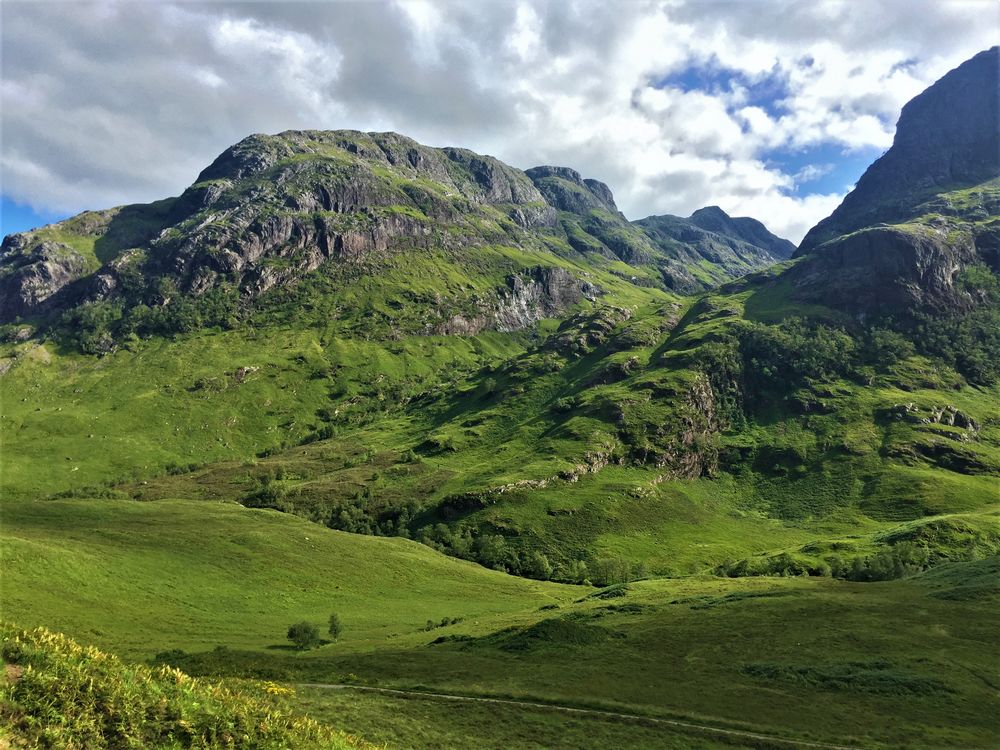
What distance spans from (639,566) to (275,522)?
109 metres

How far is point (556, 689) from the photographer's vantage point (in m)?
51.1

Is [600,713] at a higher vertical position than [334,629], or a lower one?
higher

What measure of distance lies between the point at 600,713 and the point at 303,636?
5150 centimetres

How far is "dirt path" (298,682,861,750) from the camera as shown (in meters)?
43.0

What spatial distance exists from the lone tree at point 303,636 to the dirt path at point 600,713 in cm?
3480

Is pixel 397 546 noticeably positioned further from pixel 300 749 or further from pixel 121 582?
pixel 300 749

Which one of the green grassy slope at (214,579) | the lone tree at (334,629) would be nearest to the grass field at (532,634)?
the green grassy slope at (214,579)

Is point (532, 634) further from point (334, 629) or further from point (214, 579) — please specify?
point (214, 579)

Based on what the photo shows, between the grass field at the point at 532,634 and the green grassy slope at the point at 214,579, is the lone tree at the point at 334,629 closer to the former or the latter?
the grass field at the point at 532,634

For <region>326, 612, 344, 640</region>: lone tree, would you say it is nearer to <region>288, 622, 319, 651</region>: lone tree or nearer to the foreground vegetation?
<region>288, 622, 319, 651</region>: lone tree

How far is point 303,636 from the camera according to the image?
Answer: 3182 inches

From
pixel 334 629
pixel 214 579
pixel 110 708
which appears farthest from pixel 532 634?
pixel 214 579

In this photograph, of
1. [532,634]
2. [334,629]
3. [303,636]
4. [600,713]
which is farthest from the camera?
[334,629]

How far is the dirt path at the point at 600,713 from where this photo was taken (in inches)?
1692
